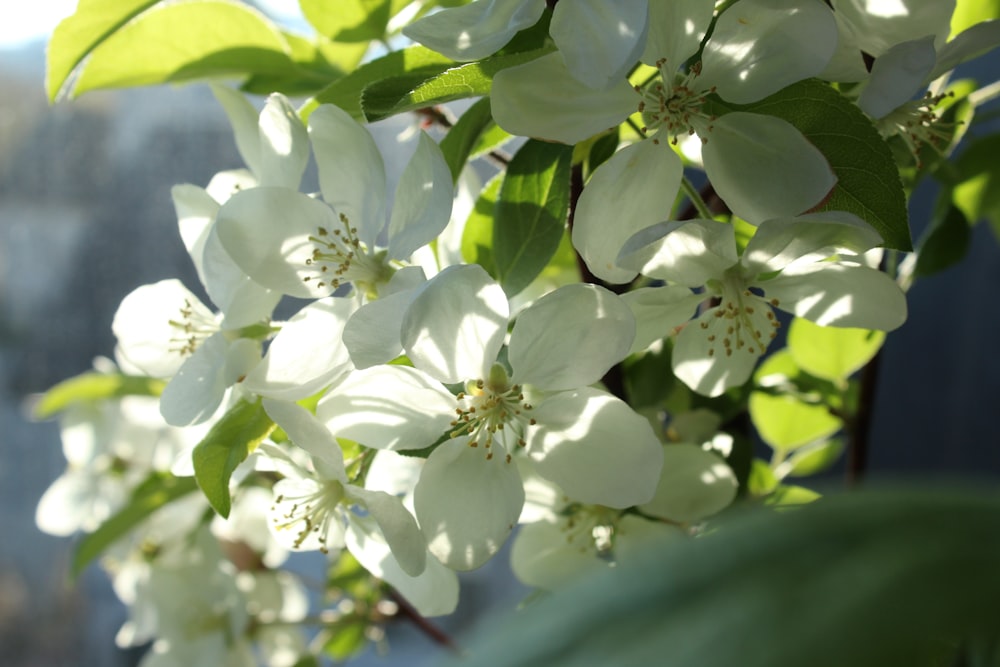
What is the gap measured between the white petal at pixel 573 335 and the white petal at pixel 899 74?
0.40 feet

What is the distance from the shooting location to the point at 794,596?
0.42 feet

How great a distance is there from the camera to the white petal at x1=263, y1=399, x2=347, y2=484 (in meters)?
0.36

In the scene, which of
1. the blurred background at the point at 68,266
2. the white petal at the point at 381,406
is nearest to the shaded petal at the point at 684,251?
the white petal at the point at 381,406

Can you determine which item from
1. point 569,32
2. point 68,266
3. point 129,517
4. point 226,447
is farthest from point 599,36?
point 68,266

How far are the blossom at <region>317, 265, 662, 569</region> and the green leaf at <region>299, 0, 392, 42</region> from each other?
0.74 feet

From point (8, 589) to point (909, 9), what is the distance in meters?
2.04

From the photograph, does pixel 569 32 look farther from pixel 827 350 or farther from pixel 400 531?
pixel 827 350

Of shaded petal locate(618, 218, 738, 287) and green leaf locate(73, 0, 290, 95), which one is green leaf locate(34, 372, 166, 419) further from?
shaded petal locate(618, 218, 738, 287)

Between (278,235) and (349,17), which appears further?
(349,17)

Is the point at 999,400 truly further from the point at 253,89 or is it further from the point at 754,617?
the point at 754,617

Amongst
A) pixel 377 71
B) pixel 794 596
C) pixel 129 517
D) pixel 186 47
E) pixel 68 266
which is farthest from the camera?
pixel 68 266

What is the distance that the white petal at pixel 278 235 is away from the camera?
39cm

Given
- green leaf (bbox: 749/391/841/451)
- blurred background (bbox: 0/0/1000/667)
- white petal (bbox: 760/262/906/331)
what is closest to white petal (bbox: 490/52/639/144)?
white petal (bbox: 760/262/906/331)

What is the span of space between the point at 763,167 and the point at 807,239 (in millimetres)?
33
